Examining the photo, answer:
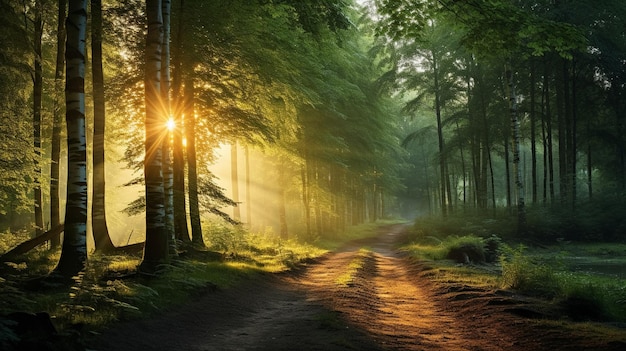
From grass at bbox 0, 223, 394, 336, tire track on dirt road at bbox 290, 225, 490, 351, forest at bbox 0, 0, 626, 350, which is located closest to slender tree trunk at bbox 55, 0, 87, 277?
forest at bbox 0, 0, 626, 350

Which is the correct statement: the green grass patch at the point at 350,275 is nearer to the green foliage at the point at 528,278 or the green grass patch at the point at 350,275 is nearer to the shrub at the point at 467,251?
the green foliage at the point at 528,278

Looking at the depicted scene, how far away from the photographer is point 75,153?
8773mm

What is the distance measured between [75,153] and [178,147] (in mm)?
6459

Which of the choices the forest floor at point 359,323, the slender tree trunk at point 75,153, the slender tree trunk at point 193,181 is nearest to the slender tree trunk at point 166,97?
the slender tree trunk at point 75,153

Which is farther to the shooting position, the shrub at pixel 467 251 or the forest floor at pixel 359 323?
the shrub at pixel 467 251

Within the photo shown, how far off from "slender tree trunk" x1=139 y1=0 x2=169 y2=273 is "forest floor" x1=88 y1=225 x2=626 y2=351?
1556mm

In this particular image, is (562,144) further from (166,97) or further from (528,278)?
(166,97)

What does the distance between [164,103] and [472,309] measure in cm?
809

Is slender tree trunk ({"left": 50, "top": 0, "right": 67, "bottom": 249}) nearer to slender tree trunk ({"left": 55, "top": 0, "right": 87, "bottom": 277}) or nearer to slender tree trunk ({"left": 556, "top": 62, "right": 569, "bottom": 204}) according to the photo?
slender tree trunk ({"left": 55, "top": 0, "right": 87, "bottom": 277})

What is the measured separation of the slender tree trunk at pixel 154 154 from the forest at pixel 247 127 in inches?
1.3

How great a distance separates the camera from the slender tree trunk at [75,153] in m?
8.64

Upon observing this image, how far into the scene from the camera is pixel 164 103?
10.6 m

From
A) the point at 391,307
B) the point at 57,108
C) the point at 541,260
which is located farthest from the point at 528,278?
the point at 57,108

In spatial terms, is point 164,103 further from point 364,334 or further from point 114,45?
point 364,334
